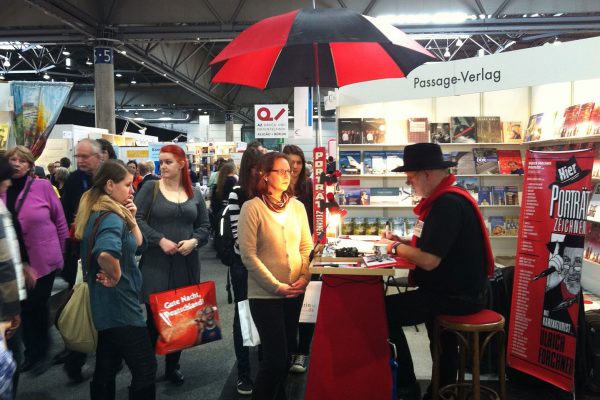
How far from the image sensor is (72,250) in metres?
3.83

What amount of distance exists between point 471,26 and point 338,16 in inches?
305

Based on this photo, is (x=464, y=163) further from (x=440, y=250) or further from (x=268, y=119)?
(x=268, y=119)

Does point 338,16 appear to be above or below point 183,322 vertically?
above

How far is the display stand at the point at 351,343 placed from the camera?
2.65m

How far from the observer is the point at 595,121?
3.86 meters

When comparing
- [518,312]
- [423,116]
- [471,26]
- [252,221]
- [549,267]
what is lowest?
[518,312]

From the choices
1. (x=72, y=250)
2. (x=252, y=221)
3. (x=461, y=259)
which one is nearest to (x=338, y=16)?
(x=252, y=221)

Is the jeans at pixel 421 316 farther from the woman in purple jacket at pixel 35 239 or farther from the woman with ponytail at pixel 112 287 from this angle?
the woman in purple jacket at pixel 35 239

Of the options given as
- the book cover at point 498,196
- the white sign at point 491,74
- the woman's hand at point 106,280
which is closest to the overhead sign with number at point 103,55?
the white sign at point 491,74

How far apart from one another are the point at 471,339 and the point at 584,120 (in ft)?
7.92

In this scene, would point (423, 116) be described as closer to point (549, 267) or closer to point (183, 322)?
point (549, 267)

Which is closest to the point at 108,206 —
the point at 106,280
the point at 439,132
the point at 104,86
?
the point at 106,280

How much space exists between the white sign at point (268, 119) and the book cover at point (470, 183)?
326 cm

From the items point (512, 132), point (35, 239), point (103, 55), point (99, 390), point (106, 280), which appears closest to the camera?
point (106, 280)
